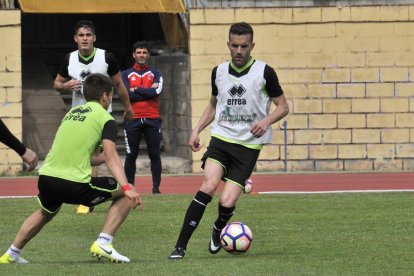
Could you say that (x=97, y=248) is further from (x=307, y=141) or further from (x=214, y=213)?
(x=307, y=141)

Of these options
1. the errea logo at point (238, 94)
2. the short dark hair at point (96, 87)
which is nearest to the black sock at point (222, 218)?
the errea logo at point (238, 94)

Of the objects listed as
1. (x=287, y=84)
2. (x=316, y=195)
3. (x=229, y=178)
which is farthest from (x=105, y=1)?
(x=229, y=178)

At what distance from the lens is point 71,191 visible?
10359 millimetres

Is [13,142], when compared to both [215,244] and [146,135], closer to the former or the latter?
[215,244]

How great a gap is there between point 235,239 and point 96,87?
1.91 m

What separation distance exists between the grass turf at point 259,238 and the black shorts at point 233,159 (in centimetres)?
71

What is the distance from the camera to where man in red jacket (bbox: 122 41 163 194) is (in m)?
18.1

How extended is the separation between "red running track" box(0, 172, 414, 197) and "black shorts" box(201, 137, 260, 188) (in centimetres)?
742

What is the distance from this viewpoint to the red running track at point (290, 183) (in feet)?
64.2

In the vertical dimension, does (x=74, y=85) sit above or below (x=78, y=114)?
above

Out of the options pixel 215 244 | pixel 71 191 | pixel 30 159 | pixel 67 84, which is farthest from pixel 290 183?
pixel 30 159

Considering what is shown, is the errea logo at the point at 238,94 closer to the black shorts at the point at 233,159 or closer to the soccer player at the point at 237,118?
the soccer player at the point at 237,118

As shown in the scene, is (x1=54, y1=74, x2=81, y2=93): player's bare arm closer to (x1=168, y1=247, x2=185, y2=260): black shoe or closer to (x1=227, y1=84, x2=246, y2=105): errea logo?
(x1=227, y1=84, x2=246, y2=105): errea logo

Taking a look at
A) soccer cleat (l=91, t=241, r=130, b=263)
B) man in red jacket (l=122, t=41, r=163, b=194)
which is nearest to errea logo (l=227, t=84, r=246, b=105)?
soccer cleat (l=91, t=241, r=130, b=263)
